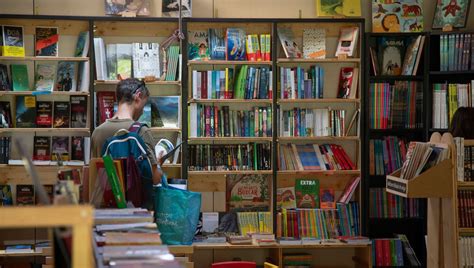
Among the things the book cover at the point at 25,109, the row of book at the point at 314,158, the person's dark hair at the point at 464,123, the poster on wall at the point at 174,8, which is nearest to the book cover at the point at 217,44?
the poster on wall at the point at 174,8

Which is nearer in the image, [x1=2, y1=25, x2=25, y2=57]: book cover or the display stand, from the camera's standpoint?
the display stand

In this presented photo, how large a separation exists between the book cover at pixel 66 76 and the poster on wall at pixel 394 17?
8.73 feet

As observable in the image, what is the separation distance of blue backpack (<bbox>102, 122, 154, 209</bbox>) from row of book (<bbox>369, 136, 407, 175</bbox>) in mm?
2858

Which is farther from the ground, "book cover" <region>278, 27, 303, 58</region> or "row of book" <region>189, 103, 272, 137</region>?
"book cover" <region>278, 27, 303, 58</region>

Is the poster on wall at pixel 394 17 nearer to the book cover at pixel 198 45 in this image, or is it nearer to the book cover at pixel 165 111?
the book cover at pixel 198 45

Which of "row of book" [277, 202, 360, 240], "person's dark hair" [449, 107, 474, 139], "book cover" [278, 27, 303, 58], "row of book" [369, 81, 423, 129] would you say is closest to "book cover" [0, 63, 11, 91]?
"book cover" [278, 27, 303, 58]

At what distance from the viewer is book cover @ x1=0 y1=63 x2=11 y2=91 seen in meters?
6.53

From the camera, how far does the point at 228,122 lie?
6730mm

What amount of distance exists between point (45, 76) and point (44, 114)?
331 millimetres

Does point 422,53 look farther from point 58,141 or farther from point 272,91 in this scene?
point 58,141

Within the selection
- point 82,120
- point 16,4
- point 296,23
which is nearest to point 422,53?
point 296,23

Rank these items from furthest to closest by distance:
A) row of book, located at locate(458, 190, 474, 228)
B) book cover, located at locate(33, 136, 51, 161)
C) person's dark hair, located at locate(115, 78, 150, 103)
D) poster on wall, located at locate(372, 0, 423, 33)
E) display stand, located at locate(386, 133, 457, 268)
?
poster on wall, located at locate(372, 0, 423, 33), book cover, located at locate(33, 136, 51, 161), person's dark hair, located at locate(115, 78, 150, 103), row of book, located at locate(458, 190, 474, 228), display stand, located at locate(386, 133, 457, 268)

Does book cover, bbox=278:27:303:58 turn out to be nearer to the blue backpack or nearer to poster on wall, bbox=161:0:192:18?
poster on wall, bbox=161:0:192:18

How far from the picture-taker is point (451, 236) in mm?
4871
